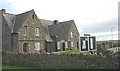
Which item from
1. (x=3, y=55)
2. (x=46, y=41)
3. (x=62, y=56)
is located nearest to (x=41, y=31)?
(x=46, y=41)

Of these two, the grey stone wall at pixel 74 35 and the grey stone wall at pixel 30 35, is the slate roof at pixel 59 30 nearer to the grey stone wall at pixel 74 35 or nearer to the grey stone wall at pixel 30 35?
the grey stone wall at pixel 74 35

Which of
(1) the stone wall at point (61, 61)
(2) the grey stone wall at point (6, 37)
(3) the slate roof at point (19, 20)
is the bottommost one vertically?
(1) the stone wall at point (61, 61)

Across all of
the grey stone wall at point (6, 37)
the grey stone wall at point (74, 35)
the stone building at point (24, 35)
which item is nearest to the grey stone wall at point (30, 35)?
the stone building at point (24, 35)

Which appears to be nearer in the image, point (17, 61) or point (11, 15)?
point (17, 61)

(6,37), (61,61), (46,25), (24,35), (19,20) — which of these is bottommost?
(61,61)

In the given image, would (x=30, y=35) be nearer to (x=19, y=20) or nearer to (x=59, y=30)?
(x=19, y=20)

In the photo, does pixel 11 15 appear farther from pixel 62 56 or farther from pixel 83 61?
pixel 83 61

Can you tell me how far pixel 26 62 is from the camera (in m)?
22.8

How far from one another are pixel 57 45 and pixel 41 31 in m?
7.69

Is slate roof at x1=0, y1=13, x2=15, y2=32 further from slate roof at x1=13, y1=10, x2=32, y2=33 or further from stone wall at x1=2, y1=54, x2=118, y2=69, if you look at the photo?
stone wall at x1=2, y1=54, x2=118, y2=69

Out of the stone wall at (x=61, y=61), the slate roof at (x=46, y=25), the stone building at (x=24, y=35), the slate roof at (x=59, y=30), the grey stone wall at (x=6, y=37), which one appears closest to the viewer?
the stone wall at (x=61, y=61)

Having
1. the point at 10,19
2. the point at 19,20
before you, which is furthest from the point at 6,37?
the point at 19,20

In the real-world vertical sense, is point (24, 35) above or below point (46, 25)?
below

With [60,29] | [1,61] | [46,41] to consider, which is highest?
[60,29]
